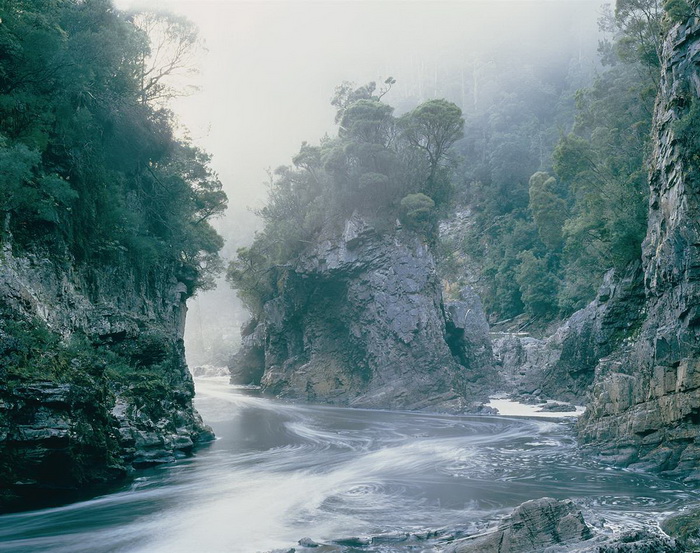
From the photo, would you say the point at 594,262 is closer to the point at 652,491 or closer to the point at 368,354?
the point at 368,354

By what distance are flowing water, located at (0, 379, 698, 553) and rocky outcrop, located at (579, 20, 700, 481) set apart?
1.14 metres

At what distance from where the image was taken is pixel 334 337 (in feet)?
133

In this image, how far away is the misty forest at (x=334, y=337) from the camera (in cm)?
1211

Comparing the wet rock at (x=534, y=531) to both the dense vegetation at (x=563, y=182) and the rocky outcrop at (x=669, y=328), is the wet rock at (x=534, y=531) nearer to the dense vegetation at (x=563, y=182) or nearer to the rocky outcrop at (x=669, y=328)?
the rocky outcrop at (x=669, y=328)

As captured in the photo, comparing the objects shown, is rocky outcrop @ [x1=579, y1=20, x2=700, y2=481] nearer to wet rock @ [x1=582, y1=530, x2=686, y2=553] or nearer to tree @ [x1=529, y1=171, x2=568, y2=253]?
wet rock @ [x1=582, y1=530, x2=686, y2=553]

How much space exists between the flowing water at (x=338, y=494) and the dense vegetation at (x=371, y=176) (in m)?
19.5

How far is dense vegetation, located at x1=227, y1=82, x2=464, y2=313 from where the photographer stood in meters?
40.1

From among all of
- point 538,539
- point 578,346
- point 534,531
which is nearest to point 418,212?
point 578,346

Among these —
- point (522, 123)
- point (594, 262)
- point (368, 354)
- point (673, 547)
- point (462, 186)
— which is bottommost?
point (673, 547)

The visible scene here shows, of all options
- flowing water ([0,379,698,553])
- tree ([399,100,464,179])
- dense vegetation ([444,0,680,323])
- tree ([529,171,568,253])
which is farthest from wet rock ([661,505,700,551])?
tree ([529,171,568,253])

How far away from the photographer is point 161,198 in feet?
86.2

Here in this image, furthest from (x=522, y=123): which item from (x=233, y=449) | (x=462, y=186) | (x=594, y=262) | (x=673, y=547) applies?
(x=673, y=547)

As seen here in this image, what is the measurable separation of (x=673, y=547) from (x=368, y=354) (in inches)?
1186

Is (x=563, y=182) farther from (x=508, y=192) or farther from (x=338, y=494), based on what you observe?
(x=338, y=494)
